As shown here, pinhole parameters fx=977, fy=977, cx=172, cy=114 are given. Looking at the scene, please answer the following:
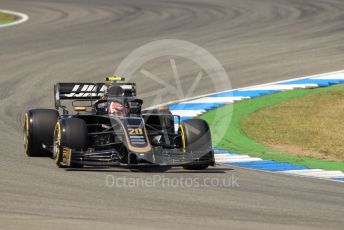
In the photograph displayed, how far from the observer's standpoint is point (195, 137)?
1438 centimetres

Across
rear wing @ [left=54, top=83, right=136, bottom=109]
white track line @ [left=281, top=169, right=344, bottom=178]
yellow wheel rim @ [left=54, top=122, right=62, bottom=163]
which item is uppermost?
rear wing @ [left=54, top=83, right=136, bottom=109]

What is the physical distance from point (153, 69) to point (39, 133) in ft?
32.7

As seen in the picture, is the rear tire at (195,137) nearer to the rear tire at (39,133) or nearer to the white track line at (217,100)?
the rear tire at (39,133)

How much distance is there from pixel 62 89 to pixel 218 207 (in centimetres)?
578

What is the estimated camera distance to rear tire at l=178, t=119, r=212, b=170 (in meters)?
14.3

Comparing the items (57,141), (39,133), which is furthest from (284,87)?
(57,141)

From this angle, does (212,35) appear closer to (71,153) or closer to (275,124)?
(275,124)

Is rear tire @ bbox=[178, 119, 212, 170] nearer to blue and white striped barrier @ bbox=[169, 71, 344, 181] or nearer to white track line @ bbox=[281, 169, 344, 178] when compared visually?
blue and white striped barrier @ bbox=[169, 71, 344, 181]

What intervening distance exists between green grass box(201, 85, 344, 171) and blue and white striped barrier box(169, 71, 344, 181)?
277 mm

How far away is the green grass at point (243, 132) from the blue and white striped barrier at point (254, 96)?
28 centimetres

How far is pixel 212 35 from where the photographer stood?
2955 cm

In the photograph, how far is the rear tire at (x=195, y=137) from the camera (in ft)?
46.9

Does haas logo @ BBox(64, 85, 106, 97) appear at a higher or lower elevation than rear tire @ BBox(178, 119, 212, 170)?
higher

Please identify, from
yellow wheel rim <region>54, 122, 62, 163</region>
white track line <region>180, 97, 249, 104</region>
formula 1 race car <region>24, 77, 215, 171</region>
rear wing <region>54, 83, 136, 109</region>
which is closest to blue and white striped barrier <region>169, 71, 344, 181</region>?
white track line <region>180, 97, 249, 104</region>
